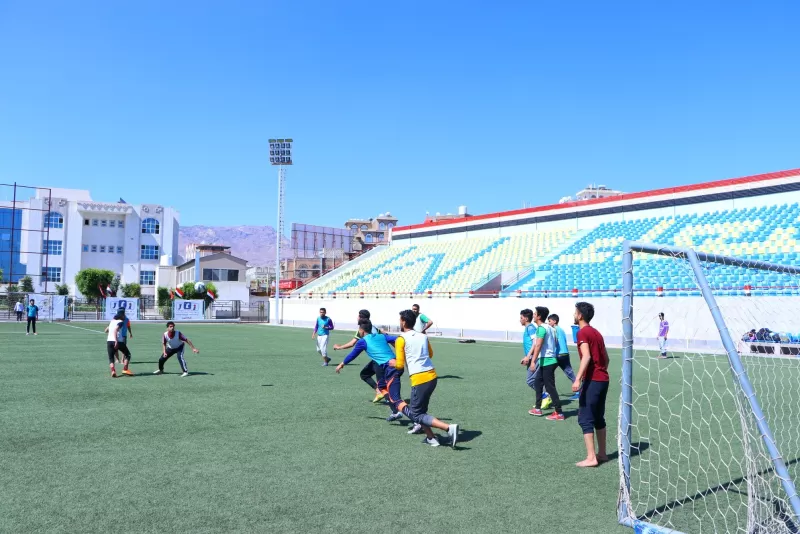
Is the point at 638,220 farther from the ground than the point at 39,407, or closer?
farther from the ground

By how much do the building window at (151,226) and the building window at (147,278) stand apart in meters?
5.16

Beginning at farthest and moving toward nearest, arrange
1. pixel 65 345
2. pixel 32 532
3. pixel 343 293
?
1. pixel 343 293
2. pixel 65 345
3. pixel 32 532

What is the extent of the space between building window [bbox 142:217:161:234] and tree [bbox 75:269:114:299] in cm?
1222

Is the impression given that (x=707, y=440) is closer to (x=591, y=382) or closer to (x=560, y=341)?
(x=591, y=382)

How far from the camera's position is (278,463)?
22.9 feet

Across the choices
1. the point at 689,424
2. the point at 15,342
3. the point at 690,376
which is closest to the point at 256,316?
the point at 15,342

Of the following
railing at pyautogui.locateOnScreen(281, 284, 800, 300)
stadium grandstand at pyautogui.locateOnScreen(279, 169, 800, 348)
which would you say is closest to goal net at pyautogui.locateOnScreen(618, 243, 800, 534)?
Result: railing at pyautogui.locateOnScreen(281, 284, 800, 300)

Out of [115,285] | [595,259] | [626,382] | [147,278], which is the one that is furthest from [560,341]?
[147,278]

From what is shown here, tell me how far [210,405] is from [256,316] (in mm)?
51132

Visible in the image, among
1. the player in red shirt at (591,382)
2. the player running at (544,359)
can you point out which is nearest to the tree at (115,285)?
the player running at (544,359)

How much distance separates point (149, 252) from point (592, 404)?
263ft

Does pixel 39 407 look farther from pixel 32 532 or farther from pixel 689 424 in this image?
pixel 689 424

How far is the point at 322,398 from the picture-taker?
11594mm

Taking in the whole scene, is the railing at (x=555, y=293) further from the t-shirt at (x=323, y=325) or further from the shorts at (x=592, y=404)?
the t-shirt at (x=323, y=325)
